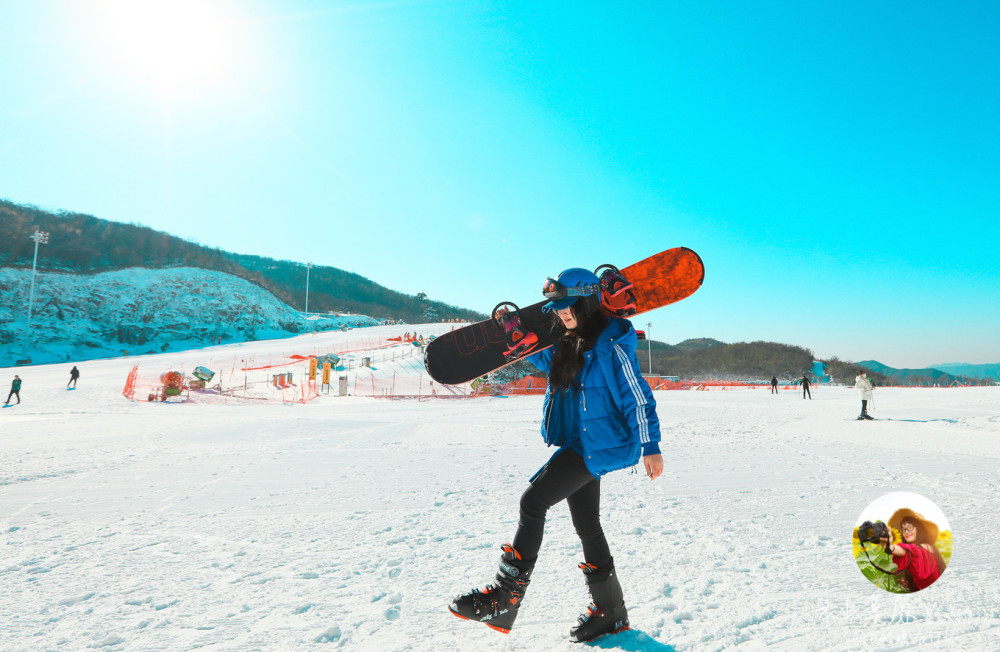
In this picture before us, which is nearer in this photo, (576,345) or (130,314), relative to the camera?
(576,345)

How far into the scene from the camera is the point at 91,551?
328cm

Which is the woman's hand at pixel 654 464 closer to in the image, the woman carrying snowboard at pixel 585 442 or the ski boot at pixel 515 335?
the woman carrying snowboard at pixel 585 442

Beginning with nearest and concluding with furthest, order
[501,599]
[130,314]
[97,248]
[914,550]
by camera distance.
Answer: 1. [914,550]
2. [501,599]
3. [130,314]
4. [97,248]

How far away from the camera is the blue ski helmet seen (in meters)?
2.30

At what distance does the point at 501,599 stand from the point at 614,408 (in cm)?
104

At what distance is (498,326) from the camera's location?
10.2 feet

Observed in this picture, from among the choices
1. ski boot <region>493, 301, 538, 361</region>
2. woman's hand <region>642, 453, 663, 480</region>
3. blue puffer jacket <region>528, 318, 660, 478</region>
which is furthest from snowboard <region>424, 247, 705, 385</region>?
woman's hand <region>642, 453, 663, 480</region>

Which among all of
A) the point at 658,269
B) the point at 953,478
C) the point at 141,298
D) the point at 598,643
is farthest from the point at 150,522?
the point at 141,298

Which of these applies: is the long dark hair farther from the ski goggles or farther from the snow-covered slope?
the snow-covered slope

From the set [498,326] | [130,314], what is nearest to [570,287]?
[498,326]

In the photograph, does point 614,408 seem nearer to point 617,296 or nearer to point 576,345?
point 576,345

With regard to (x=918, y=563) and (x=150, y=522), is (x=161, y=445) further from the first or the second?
(x=918, y=563)

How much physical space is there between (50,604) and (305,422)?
10816mm

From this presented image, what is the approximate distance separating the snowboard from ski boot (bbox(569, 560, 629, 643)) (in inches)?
54.6
